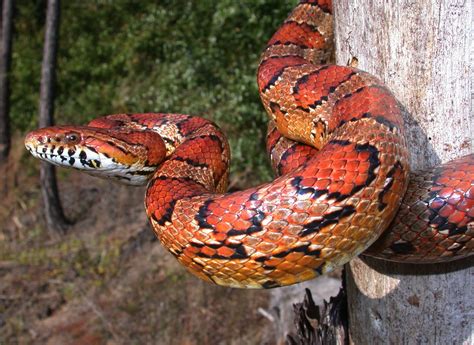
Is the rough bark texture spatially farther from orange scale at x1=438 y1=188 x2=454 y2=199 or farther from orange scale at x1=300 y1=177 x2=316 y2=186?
orange scale at x1=300 y1=177 x2=316 y2=186

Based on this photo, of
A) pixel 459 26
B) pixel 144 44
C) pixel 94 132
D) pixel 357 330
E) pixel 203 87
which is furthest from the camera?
pixel 144 44

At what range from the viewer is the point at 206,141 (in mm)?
4004

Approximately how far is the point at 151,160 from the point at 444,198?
188cm

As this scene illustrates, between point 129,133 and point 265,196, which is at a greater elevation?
point 129,133

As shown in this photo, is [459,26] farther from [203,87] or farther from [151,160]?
[203,87]

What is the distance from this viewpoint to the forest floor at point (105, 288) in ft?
27.6

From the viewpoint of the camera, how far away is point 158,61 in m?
11.8

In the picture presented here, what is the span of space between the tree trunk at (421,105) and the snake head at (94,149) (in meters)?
1.43

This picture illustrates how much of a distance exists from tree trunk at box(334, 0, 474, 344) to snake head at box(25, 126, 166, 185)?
4.71 feet

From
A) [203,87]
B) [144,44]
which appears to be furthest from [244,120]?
[144,44]

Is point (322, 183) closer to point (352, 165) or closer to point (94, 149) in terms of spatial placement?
point (352, 165)

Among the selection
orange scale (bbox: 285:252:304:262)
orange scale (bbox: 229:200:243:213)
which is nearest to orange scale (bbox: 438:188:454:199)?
orange scale (bbox: 285:252:304:262)

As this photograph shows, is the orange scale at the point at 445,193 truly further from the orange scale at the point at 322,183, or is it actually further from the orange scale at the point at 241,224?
the orange scale at the point at 241,224

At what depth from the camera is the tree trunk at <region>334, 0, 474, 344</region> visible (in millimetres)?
2844
